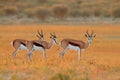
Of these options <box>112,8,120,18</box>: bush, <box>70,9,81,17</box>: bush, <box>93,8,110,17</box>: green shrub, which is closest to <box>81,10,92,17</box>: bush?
<box>70,9,81,17</box>: bush

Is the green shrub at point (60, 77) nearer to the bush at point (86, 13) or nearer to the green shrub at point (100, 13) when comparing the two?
the green shrub at point (100, 13)

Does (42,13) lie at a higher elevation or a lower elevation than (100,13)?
lower

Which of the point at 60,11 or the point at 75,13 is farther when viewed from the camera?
the point at 75,13

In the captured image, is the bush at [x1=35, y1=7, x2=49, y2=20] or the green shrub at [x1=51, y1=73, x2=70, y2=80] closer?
the green shrub at [x1=51, y1=73, x2=70, y2=80]

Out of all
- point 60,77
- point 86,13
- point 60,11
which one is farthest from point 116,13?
point 60,77

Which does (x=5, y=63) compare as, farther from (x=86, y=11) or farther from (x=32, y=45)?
(x=86, y=11)

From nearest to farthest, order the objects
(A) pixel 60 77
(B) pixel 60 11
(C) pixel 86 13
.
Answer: (A) pixel 60 77 → (B) pixel 60 11 → (C) pixel 86 13

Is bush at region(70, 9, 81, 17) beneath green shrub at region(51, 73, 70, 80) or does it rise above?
above

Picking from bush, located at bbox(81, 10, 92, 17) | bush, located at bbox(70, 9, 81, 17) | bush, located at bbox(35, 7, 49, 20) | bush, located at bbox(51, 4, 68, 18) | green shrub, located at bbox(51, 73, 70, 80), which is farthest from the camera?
bush, located at bbox(70, 9, 81, 17)

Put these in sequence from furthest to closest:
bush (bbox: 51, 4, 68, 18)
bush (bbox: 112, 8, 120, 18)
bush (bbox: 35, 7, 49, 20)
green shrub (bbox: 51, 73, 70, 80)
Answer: bush (bbox: 51, 4, 68, 18) < bush (bbox: 35, 7, 49, 20) < bush (bbox: 112, 8, 120, 18) < green shrub (bbox: 51, 73, 70, 80)

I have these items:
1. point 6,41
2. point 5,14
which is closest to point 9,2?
point 5,14

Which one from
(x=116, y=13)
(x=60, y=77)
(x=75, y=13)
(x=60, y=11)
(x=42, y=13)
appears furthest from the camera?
(x=75, y=13)

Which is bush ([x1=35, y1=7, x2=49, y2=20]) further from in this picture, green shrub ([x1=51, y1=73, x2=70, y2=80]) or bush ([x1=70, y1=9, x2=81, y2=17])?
green shrub ([x1=51, y1=73, x2=70, y2=80])

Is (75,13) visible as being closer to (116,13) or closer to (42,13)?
(42,13)
